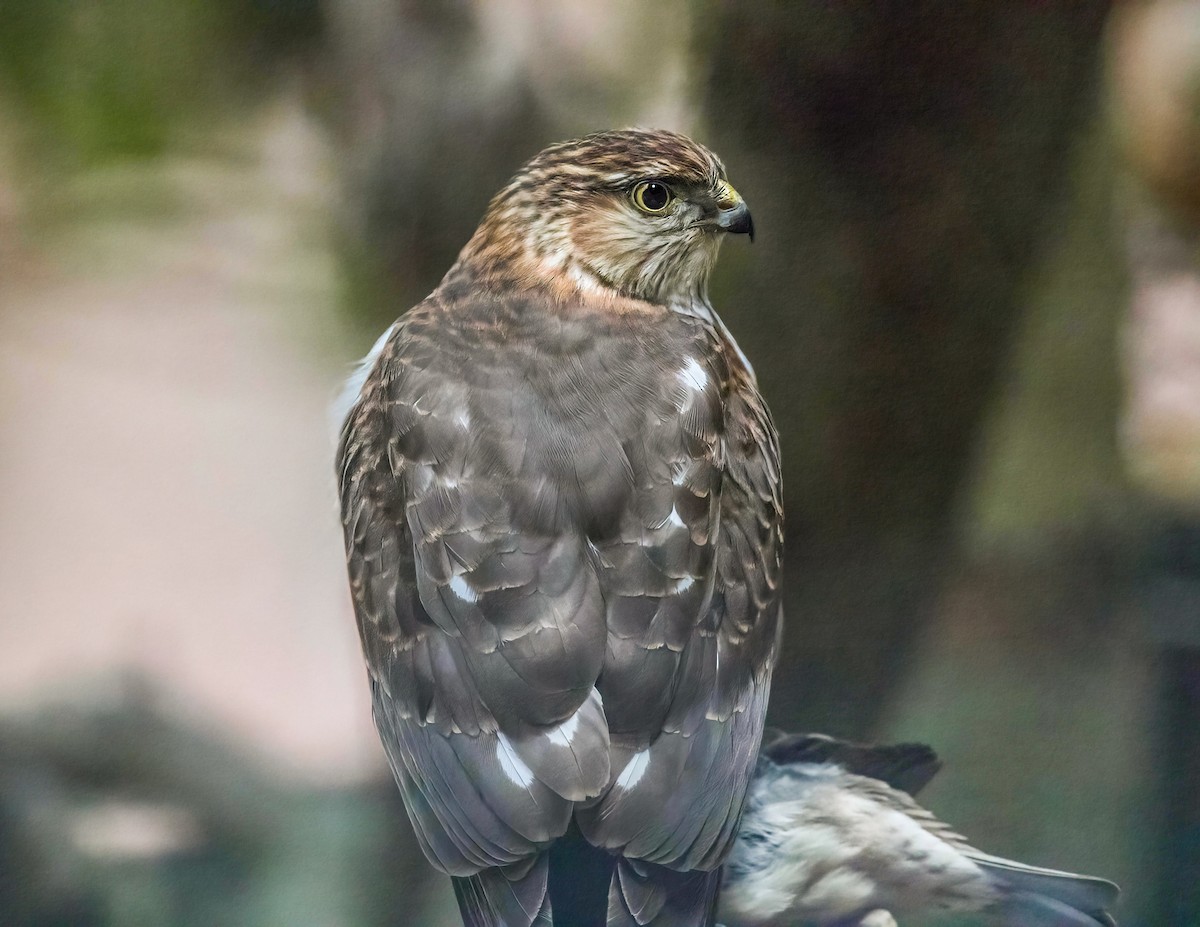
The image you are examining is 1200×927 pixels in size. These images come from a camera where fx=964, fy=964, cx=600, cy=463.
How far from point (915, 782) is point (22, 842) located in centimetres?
127

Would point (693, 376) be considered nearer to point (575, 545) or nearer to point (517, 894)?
point (575, 545)

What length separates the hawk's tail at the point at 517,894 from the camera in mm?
1054

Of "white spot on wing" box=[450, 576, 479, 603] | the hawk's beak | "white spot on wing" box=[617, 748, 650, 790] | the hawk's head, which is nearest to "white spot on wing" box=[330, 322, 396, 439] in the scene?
the hawk's head

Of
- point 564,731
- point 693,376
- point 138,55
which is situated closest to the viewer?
point 564,731

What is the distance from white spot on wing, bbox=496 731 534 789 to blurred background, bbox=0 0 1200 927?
0.37 meters

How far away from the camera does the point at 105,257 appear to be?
4.34 feet

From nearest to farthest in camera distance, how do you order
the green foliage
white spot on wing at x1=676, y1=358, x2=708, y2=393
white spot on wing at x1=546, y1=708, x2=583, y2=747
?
white spot on wing at x1=546, y1=708, x2=583, y2=747
white spot on wing at x1=676, y1=358, x2=708, y2=393
the green foliage

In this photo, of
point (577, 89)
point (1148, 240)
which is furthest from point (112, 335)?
point (1148, 240)

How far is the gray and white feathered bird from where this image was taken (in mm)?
1284

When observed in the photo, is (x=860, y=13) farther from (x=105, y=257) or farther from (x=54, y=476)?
(x=54, y=476)

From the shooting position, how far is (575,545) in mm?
1099

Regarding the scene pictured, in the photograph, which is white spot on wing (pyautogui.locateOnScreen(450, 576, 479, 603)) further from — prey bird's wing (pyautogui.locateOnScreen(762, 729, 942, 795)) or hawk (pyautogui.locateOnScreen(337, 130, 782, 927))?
prey bird's wing (pyautogui.locateOnScreen(762, 729, 942, 795))

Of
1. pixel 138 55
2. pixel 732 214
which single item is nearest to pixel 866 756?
pixel 732 214

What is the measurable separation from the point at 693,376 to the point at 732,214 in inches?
8.3
